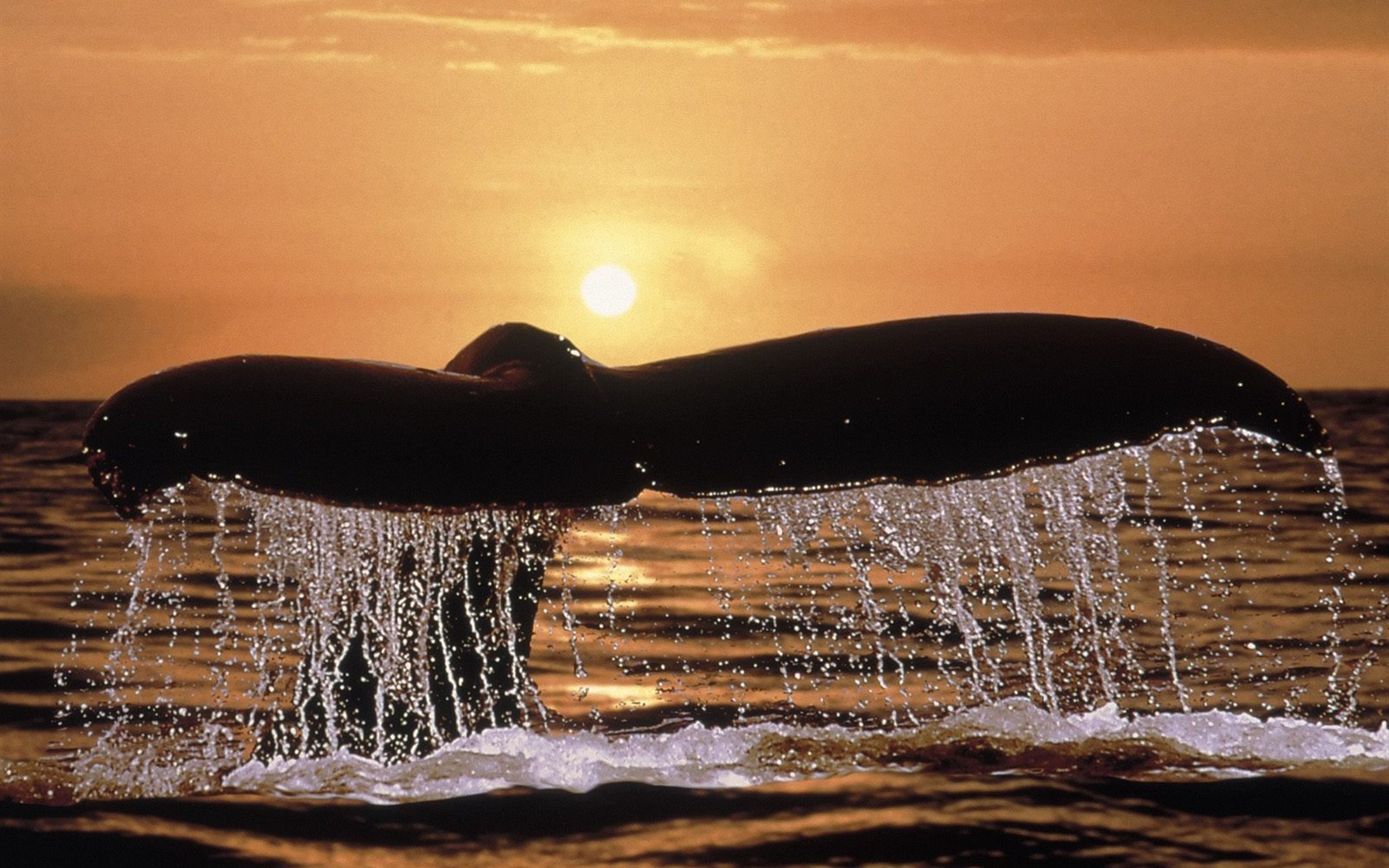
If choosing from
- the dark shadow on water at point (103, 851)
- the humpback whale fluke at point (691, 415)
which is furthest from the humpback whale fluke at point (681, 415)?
the dark shadow on water at point (103, 851)

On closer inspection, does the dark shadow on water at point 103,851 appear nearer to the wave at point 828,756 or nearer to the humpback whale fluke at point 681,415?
the wave at point 828,756

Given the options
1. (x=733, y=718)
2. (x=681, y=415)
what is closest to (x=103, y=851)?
(x=681, y=415)

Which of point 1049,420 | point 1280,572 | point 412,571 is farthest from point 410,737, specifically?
point 1280,572

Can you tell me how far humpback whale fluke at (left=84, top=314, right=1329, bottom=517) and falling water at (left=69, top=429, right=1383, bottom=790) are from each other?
121 mm

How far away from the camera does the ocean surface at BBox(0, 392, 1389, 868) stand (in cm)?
627

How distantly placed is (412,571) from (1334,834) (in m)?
3.36

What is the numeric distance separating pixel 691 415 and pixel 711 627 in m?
7.55

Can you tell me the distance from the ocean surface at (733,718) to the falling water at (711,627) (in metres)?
0.03

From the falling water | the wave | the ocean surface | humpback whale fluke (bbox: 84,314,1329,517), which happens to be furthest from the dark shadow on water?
humpback whale fluke (bbox: 84,314,1329,517)

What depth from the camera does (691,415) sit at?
18.8 feet

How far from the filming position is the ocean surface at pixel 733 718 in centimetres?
627

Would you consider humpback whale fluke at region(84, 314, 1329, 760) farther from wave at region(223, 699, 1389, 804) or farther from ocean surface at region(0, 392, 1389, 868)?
wave at region(223, 699, 1389, 804)

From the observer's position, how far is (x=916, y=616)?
1348cm

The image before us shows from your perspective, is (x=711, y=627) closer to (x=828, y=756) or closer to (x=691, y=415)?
(x=828, y=756)
